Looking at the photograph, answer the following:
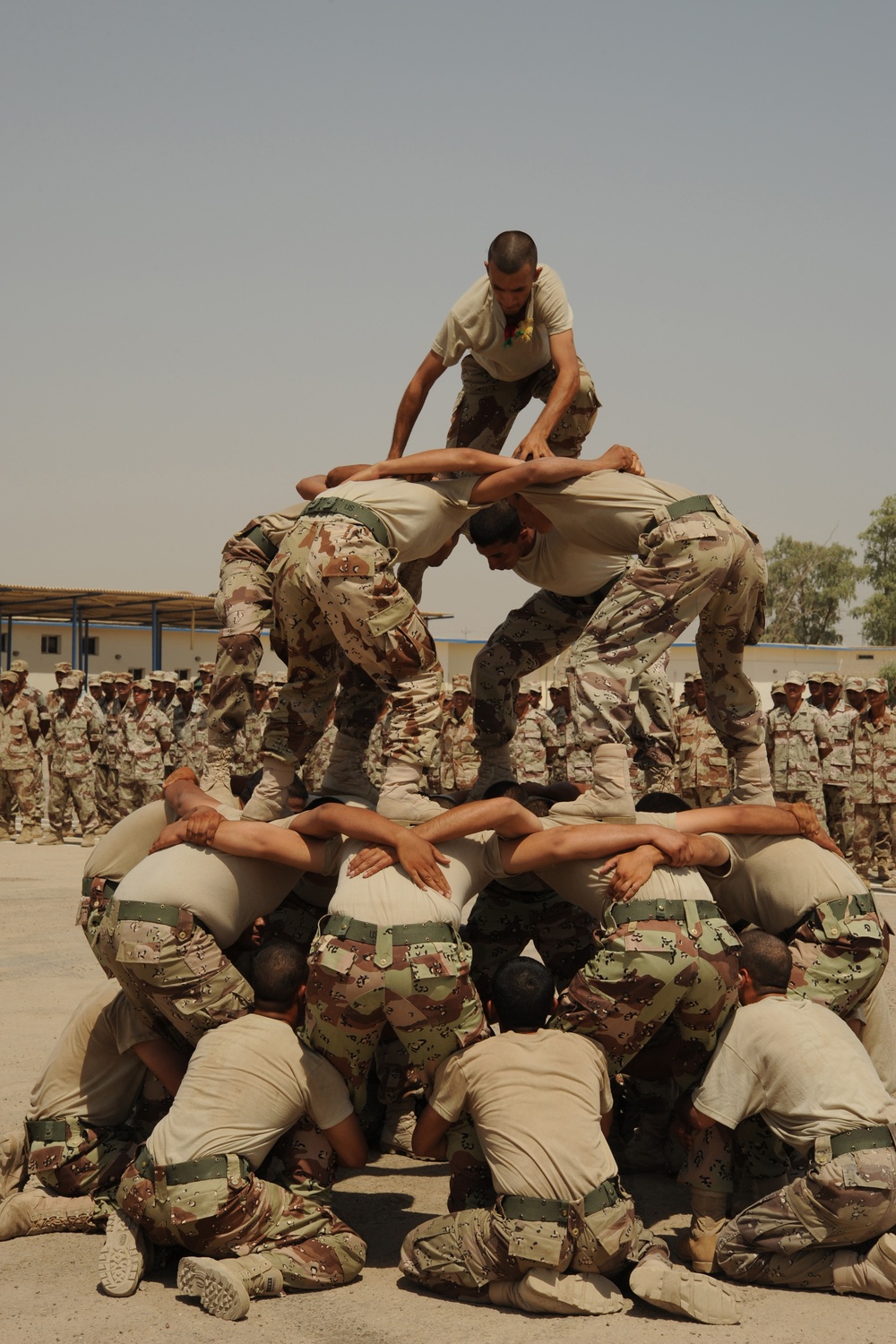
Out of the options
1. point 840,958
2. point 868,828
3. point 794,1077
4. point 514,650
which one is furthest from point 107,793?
point 794,1077

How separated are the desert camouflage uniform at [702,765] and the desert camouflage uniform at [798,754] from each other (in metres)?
0.73

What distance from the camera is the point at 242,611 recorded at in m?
7.32

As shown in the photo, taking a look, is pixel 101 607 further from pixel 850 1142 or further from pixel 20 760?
pixel 850 1142

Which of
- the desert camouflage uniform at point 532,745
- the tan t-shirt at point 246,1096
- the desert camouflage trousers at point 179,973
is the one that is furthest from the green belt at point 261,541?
the desert camouflage uniform at point 532,745

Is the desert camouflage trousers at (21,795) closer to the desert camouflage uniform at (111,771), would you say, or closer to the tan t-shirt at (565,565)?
the desert camouflage uniform at (111,771)

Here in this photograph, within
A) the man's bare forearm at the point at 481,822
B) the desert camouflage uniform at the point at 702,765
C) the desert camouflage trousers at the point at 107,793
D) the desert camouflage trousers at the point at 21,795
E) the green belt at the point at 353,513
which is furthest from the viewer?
the desert camouflage trousers at the point at 107,793

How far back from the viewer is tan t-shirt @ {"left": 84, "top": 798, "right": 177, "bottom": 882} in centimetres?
560

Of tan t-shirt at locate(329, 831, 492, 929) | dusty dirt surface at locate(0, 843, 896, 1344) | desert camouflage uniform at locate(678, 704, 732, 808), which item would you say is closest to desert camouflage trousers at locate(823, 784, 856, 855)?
desert camouflage uniform at locate(678, 704, 732, 808)

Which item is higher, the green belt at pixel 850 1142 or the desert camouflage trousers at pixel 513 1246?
the green belt at pixel 850 1142

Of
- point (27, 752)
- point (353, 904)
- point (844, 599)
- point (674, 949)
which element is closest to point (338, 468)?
point (353, 904)

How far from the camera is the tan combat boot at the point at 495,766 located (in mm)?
6684

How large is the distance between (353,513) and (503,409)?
5.99 feet

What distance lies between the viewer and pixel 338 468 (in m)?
6.20

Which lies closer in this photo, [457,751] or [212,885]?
[212,885]
